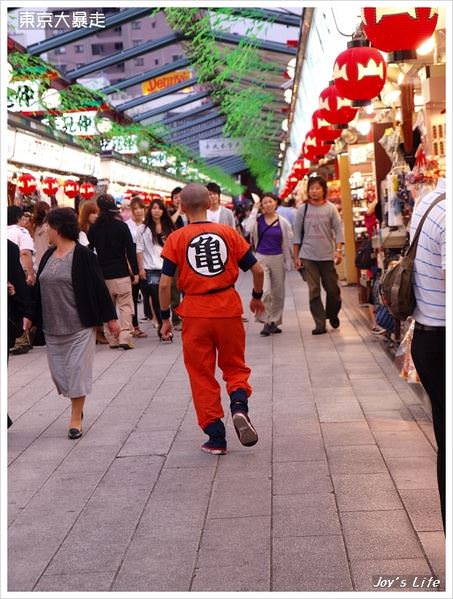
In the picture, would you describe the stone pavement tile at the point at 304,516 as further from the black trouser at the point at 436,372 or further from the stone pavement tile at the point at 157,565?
the black trouser at the point at 436,372

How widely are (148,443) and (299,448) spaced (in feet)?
3.48

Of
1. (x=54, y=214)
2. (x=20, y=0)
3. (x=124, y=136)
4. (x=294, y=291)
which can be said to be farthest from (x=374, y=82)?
(x=124, y=136)

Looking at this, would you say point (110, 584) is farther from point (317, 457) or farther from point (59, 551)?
point (317, 457)

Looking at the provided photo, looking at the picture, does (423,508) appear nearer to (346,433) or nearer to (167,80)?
(346,433)

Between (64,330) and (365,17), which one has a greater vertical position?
(365,17)

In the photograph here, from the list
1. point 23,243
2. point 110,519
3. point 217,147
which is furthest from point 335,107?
point 217,147

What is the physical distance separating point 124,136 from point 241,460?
2254cm

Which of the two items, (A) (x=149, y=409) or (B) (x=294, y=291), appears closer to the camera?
(A) (x=149, y=409)

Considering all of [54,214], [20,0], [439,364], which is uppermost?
[20,0]

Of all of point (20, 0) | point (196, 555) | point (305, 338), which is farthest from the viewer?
point (305, 338)

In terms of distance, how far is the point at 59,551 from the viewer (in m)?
4.48

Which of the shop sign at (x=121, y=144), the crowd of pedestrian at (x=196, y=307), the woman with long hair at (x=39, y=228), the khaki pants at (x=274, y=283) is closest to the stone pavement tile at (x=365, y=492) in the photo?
the crowd of pedestrian at (x=196, y=307)

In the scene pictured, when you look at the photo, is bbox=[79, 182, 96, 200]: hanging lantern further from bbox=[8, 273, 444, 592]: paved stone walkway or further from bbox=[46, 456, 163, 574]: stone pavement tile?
bbox=[46, 456, 163, 574]: stone pavement tile

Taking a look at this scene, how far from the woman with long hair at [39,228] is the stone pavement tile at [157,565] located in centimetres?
771
